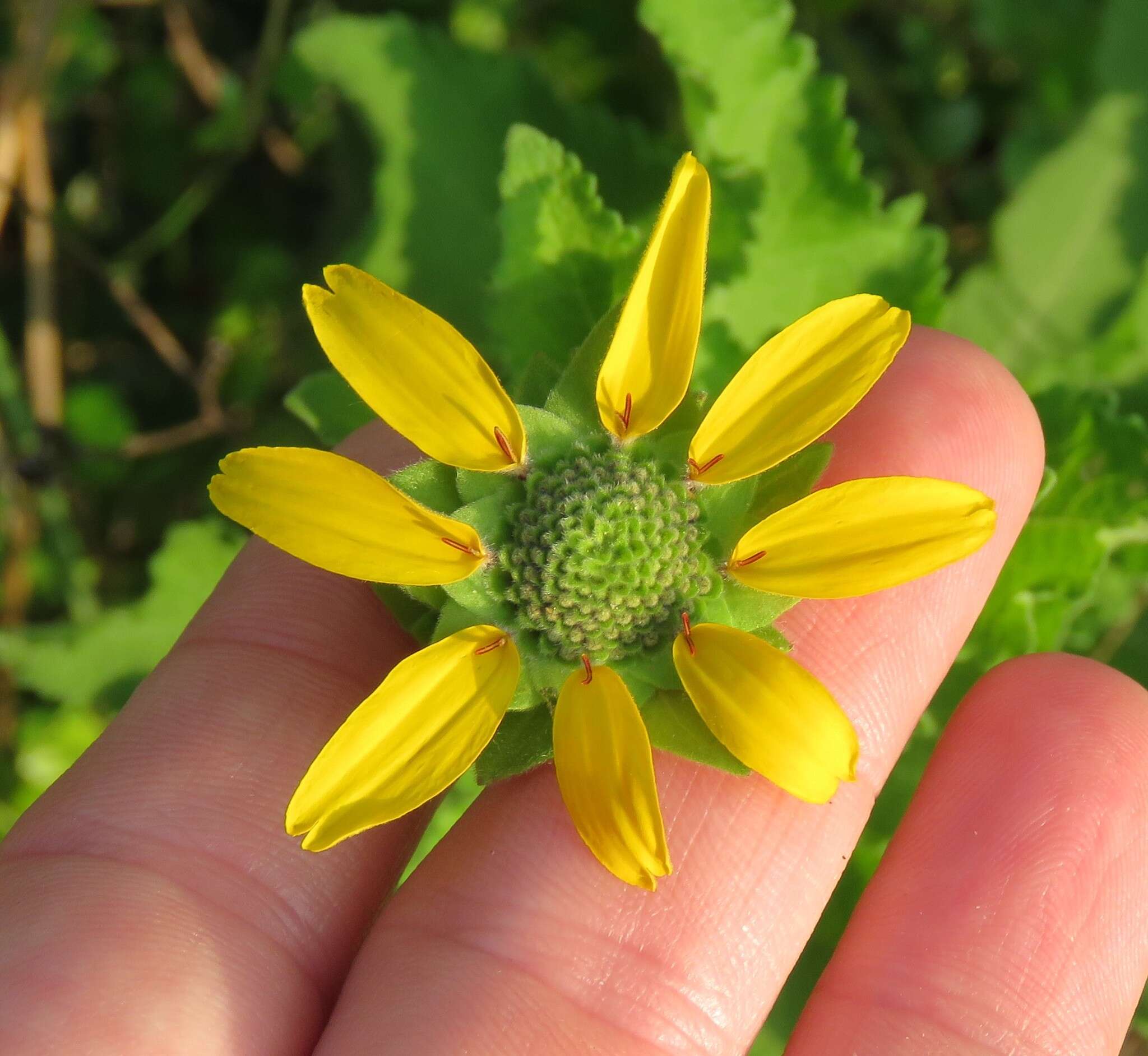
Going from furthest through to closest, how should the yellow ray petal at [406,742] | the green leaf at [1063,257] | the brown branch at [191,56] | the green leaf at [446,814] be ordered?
the brown branch at [191,56]
the green leaf at [1063,257]
the green leaf at [446,814]
the yellow ray petal at [406,742]

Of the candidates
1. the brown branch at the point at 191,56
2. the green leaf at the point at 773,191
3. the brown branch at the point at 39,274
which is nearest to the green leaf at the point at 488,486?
the green leaf at the point at 773,191

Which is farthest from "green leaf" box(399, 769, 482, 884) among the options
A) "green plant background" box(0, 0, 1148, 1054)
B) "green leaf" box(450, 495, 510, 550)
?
"green leaf" box(450, 495, 510, 550)

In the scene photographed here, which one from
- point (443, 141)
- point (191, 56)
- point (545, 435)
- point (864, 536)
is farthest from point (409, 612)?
point (191, 56)

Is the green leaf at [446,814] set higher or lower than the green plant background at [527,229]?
lower

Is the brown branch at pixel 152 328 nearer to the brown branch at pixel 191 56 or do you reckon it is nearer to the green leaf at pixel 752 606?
the brown branch at pixel 191 56

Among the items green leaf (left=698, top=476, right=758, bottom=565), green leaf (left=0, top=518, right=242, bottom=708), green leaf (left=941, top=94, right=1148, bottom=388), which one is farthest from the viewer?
green leaf (left=941, top=94, right=1148, bottom=388)

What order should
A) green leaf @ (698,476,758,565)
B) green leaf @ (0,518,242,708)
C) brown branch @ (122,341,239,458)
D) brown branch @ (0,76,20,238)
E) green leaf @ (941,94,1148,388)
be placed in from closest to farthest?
green leaf @ (698,476,758,565) < green leaf @ (0,518,242,708) < green leaf @ (941,94,1148,388) < brown branch @ (0,76,20,238) < brown branch @ (122,341,239,458)

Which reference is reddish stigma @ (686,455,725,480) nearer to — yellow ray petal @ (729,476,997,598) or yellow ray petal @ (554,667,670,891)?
yellow ray petal @ (729,476,997,598)

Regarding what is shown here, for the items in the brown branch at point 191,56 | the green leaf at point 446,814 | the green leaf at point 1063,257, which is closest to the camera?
the green leaf at point 446,814

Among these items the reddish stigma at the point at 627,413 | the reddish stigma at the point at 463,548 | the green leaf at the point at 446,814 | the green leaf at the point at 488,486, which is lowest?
the green leaf at the point at 446,814
